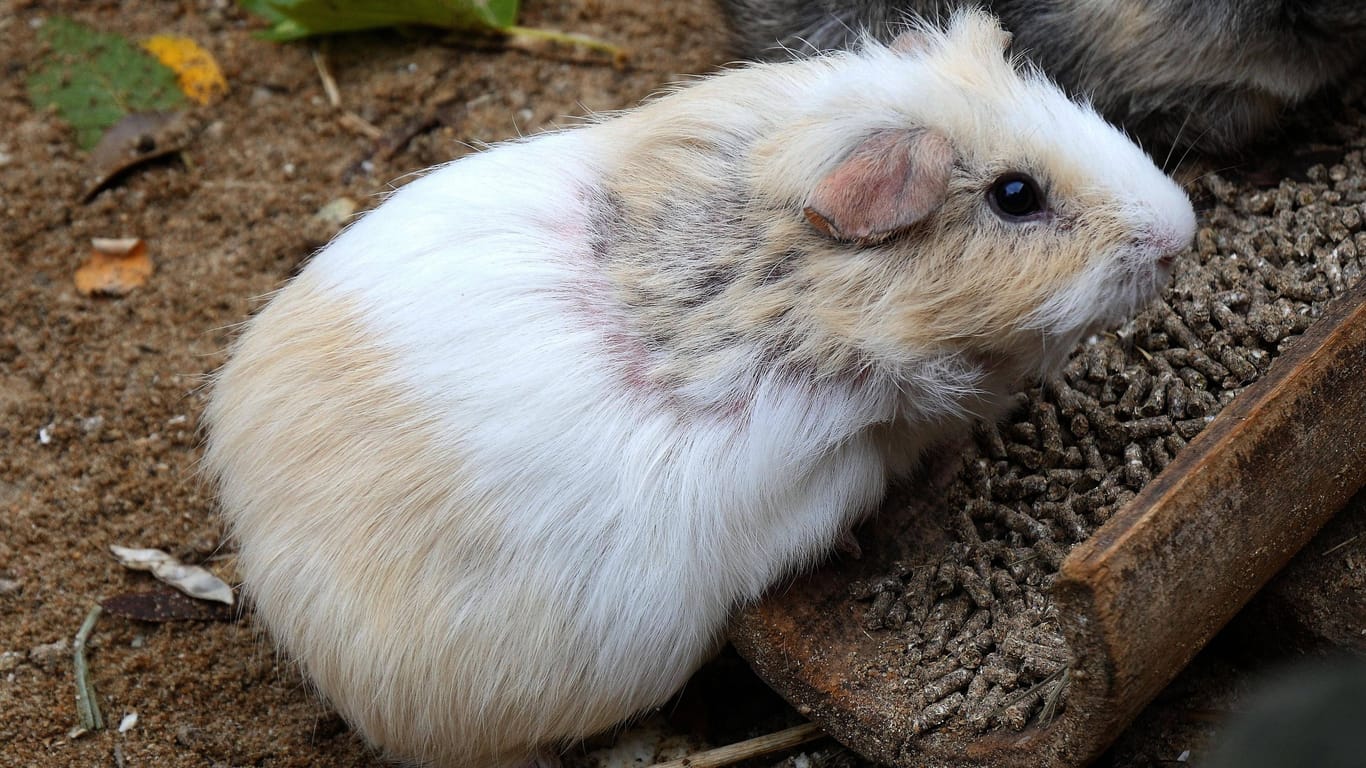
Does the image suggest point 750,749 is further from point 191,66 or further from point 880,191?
point 191,66

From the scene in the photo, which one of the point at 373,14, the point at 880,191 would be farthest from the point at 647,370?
the point at 373,14

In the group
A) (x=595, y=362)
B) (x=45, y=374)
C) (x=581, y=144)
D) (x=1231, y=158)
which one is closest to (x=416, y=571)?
(x=595, y=362)

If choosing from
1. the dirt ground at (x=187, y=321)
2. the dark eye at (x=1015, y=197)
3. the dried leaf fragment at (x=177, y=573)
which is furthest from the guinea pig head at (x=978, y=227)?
the dried leaf fragment at (x=177, y=573)

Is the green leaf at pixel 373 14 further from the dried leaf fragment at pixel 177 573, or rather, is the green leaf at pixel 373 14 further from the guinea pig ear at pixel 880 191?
the guinea pig ear at pixel 880 191

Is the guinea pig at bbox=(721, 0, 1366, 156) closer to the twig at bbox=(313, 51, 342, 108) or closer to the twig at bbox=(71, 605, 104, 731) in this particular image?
the twig at bbox=(313, 51, 342, 108)

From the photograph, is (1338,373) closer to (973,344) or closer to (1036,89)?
(973,344)

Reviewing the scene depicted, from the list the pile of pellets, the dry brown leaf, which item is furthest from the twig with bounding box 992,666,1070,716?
the dry brown leaf
